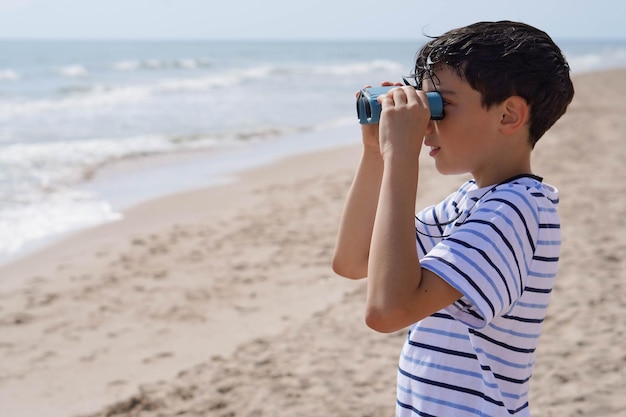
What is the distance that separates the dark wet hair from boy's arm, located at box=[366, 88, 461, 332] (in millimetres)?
128

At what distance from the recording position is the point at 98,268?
20.7ft

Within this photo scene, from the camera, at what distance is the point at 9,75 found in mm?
28734

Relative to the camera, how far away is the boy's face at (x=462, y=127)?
146 centimetres

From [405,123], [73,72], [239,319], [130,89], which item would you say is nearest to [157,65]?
[73,72]

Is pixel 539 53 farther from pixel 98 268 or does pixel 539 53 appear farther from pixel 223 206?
pixel 223 206

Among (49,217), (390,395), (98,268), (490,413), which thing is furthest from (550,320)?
(49,217)

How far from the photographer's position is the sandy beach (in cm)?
383

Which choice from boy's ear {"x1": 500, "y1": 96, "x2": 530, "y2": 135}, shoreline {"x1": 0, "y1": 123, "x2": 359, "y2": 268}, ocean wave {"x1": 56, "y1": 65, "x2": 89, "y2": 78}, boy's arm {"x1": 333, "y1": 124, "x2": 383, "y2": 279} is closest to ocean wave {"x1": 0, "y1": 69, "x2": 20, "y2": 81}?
ocean wave {"x1": 56, "y1": 65, "x2": 89, "y2": 78}

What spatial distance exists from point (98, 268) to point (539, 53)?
18.1 feet

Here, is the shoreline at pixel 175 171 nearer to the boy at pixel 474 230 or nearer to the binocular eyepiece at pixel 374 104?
the binocular eyepiece at pixel 374 104

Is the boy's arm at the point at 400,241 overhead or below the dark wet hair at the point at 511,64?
below

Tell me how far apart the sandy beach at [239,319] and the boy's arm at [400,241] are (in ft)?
7.86

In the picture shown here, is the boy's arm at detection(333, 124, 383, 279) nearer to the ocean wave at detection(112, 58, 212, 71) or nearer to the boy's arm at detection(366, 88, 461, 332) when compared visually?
the boy's arm at detection(366, 88, 461, 332)

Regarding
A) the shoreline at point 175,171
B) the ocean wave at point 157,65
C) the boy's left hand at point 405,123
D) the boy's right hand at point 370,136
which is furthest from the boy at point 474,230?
the ocean wave at point 157,65
